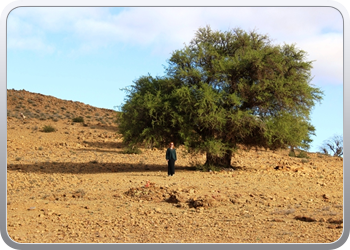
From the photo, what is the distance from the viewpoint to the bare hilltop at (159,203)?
9148mm

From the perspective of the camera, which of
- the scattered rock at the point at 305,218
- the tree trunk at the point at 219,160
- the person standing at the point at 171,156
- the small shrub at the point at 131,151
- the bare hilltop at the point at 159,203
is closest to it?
the bare hilltop at the point at 159,203

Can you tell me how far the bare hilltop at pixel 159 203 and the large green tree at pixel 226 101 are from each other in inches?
71.7

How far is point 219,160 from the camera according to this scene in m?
21.7

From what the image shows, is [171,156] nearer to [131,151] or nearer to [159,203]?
[159,203]

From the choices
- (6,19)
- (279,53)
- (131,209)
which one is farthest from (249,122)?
(6,19)

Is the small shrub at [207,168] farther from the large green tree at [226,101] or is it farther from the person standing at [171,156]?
the person standing at [171,156]

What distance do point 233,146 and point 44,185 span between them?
30.7 feet

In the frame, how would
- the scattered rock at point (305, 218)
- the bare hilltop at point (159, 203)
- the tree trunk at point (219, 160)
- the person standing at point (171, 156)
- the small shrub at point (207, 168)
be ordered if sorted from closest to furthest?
the bare hilltop at point (159, 203) → the scattered rock at point (305, 218) → the person standing at point (171, 156) → the small shrub at point (207, 168) → the tree trunk at point (219, 160)

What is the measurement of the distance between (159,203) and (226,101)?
829 centimetres

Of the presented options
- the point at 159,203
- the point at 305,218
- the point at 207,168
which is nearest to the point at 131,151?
the point at 207,168

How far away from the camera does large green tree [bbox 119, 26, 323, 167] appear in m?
19.5

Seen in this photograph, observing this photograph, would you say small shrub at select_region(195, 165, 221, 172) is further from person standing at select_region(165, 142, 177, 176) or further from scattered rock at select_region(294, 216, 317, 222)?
scattered rock at select_region(294, 216, 317, 222)

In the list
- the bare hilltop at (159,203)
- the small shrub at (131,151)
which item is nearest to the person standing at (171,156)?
the bare hilltop at (159,203)
